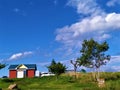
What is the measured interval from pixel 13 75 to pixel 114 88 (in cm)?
8893

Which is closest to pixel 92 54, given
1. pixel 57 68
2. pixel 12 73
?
pixel 57 68

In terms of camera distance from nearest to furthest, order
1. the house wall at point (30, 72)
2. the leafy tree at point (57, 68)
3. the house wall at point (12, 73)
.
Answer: the leafy tree at point (57, 68)
the house wall at point (30, 72)
the house wall at point (12, 73)

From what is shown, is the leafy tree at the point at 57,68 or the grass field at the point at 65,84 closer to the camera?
the grass field at the point at 65,84

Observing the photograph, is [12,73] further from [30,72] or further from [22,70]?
[30,72]

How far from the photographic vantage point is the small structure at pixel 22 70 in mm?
115125

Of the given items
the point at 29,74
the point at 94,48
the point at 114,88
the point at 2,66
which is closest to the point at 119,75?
the point at 94,48

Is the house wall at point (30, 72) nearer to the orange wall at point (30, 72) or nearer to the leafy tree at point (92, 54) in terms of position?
the orange wall at point (30, 72)

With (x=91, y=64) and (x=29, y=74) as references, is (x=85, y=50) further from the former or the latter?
(x=29, y=74)

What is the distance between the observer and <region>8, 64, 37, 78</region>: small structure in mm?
115125

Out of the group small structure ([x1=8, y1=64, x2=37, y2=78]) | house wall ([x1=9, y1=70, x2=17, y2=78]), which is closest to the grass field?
small structure ([x1=8, y1=64, x2=37, y2=78])

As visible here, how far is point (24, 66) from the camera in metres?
116

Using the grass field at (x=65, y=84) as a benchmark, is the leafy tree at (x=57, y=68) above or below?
above

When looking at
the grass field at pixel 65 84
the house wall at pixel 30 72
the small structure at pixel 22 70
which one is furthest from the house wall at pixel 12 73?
the grass field at pixel 65 84

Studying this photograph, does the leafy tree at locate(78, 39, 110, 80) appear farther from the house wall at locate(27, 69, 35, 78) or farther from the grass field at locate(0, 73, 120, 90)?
the house wall at locate(27, 69, 35, 78)
